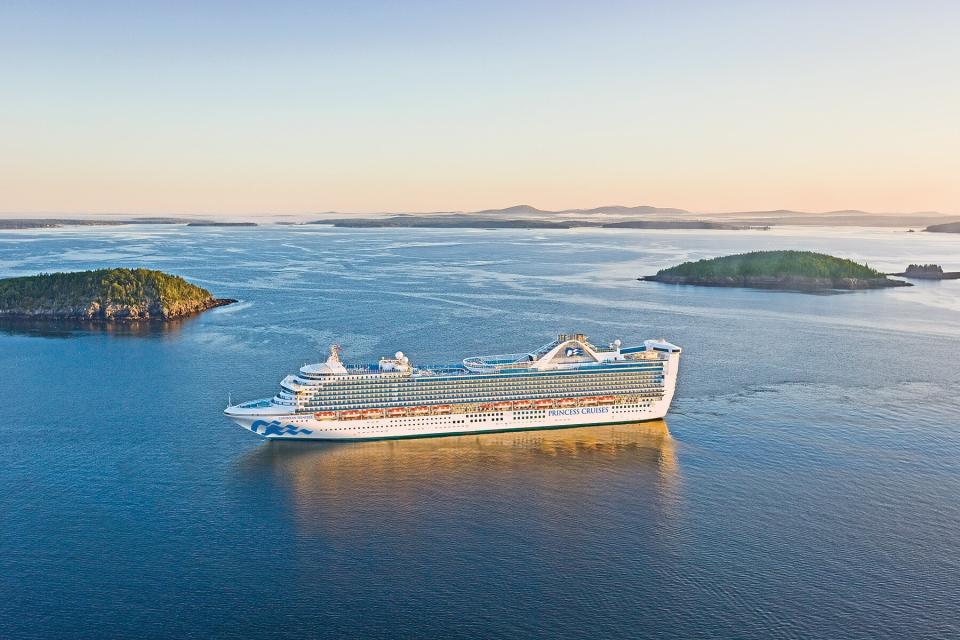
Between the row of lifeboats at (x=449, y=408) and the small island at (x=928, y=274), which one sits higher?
the small island at (x=928, y=274)

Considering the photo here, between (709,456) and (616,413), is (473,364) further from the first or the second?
(709,456)

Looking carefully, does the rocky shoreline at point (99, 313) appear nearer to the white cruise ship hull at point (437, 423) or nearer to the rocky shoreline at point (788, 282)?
the white cruise ship hull at point (437, 423)

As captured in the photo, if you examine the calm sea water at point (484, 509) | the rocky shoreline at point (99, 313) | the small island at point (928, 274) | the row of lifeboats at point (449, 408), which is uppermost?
the small island at point (928, 274)

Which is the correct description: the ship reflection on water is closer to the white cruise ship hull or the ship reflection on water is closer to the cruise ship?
the white cruise ship hull

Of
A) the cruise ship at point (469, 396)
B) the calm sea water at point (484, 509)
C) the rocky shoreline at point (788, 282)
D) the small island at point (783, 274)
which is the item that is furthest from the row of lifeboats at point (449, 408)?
the small island at point (783, 274)

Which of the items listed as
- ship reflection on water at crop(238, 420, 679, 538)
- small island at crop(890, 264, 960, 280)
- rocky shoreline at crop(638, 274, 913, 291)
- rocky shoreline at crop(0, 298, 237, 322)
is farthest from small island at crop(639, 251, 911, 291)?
ship reflection on water at crop(238, 420, 679, 538)

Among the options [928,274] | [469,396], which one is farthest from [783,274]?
[469,396]

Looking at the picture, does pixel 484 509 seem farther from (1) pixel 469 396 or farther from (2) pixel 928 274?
(2) pixel 928 274
